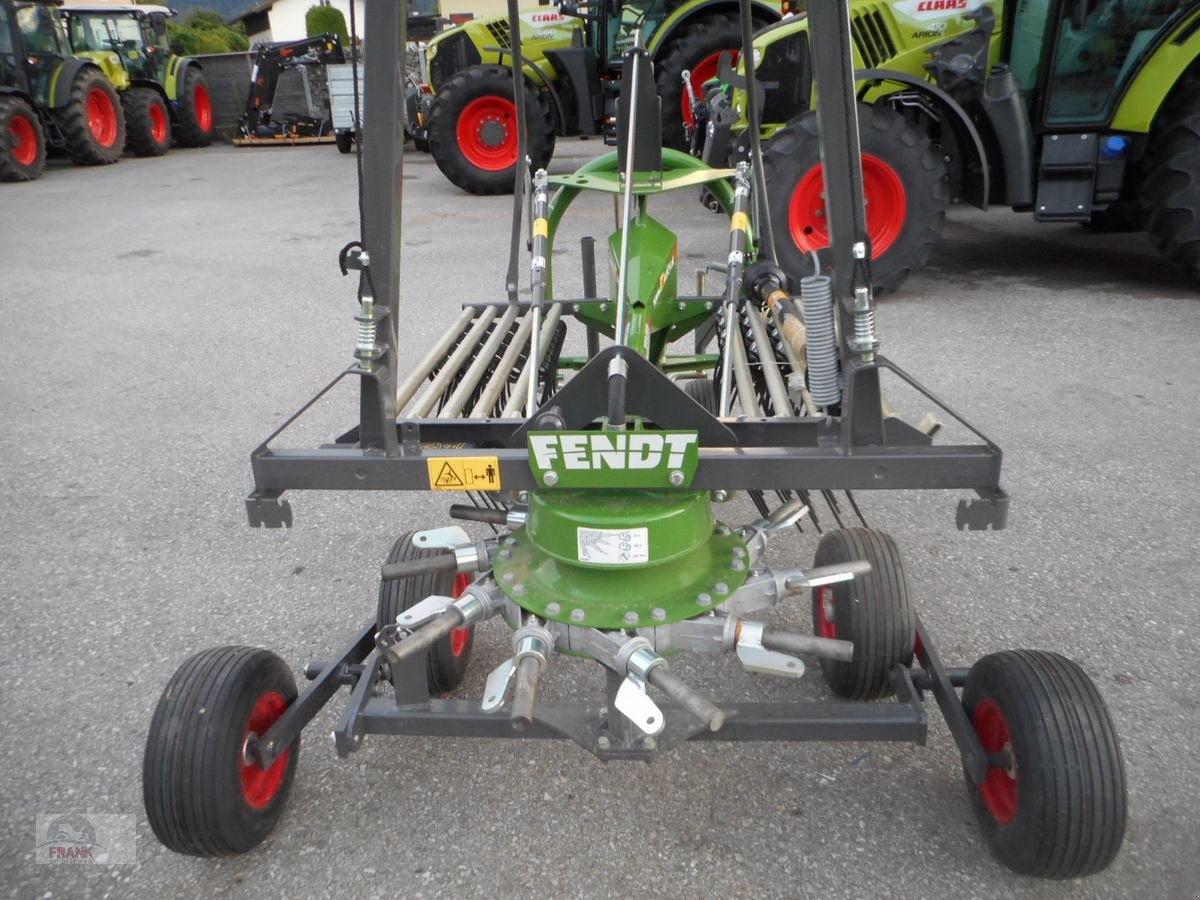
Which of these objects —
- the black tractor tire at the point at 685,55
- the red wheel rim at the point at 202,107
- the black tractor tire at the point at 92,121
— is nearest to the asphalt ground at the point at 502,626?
the black tractor tire at the point at 685,55

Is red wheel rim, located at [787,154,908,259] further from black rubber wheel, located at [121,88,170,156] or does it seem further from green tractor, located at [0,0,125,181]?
black rubber wheel, located at [121,88,170,156]

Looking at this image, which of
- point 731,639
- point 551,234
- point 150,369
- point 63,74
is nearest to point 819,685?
point 731,639

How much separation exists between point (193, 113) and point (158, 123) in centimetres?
105

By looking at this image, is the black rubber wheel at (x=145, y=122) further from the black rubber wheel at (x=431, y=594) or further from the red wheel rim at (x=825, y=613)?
the red wheel rim at (x=825, y=613)

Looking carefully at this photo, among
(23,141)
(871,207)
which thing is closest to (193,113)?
(23,141)

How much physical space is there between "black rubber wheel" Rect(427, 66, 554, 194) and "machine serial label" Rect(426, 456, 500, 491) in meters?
7.51

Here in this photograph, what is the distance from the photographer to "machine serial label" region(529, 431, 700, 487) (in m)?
1.52

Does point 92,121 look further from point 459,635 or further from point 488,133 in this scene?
point 459,635

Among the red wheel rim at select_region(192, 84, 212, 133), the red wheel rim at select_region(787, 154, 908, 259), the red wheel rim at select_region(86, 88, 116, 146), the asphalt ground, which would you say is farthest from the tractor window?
the red wheel rim at select_region(192, 84, 212, 133)

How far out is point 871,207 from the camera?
17.2ft

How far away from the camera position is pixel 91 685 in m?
2.37

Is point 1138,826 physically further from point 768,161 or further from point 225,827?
point 768,161

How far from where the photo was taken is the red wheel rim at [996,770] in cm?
167

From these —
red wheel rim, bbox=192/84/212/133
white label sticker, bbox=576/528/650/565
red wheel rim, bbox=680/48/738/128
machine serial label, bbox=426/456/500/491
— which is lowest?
white label sticker, bbox=576/528/650/565
